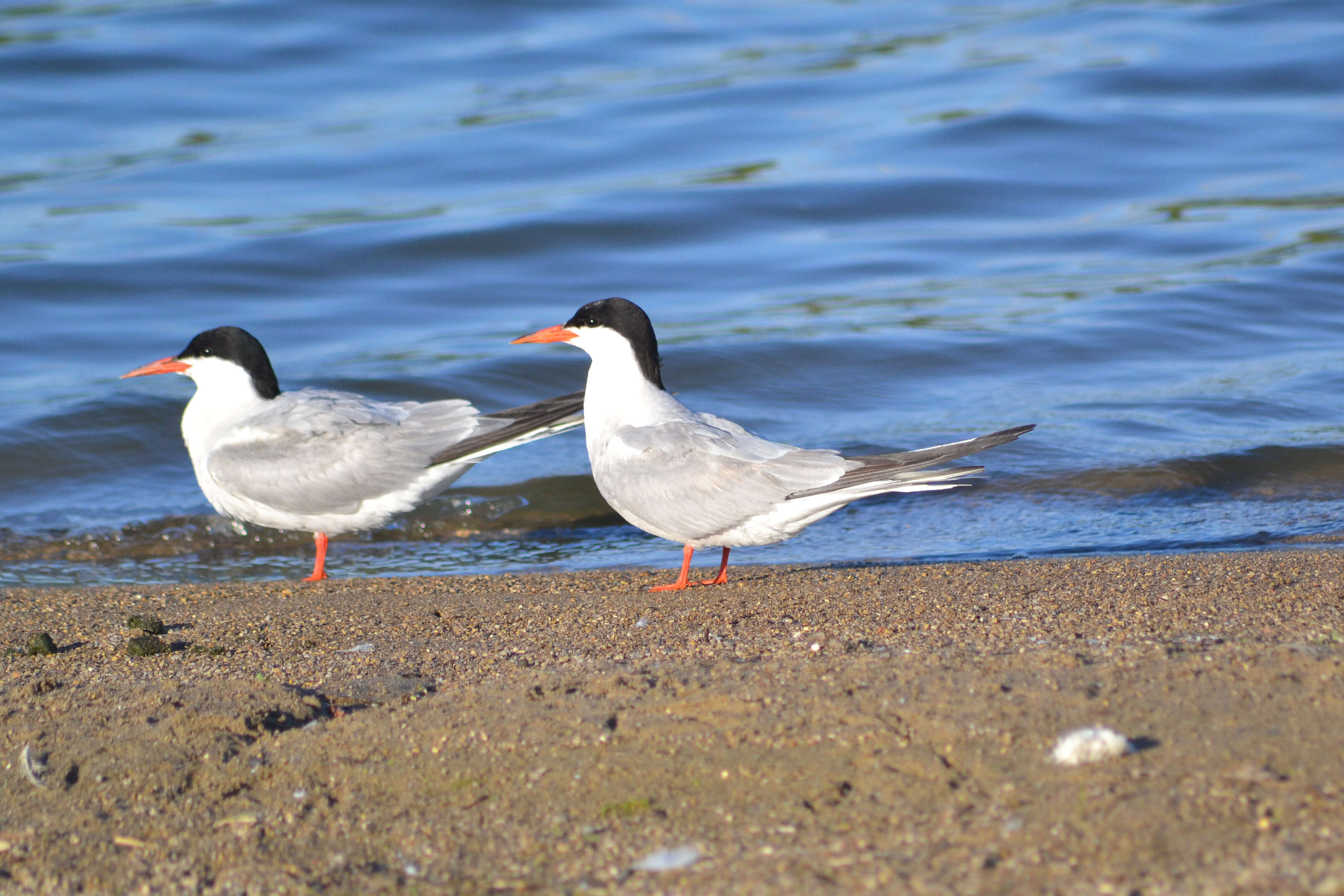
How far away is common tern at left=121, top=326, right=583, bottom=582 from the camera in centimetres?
→ 604

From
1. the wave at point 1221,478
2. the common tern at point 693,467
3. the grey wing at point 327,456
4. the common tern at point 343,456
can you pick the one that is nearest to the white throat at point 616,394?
the common tern at point 693,467

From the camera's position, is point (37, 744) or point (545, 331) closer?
point (37, 744)

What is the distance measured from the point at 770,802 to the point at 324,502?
3.92 m

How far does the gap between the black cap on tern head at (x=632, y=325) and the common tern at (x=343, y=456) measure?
1.39 ft

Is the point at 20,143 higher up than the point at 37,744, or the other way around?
the point at 20,143

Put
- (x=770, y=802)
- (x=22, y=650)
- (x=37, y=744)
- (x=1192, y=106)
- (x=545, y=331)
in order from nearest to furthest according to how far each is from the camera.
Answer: (x=770, y=802) < (x=37, y=744) < (x=22, y=650) < (x=545, y=331) < (x=1192, y=106)

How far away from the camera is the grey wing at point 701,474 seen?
4.88 metres

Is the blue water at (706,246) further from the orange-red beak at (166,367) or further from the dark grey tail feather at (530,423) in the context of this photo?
the orange-red beak at (166,367)

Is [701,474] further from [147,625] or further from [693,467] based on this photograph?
[147,625]

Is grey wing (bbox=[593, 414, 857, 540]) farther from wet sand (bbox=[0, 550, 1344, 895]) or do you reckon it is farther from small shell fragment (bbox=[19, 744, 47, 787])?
small shell fragment (bbox=[19, 744, 47, 787])

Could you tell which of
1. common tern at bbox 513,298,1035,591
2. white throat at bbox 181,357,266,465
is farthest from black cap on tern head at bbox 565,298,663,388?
white throat at bbox 181,357,266,465

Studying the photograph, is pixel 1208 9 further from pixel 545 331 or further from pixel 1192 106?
pixel 545 331

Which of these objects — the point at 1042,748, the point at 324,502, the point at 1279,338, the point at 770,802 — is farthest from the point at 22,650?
the point at 1279,338

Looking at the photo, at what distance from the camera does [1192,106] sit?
15.2 metres
